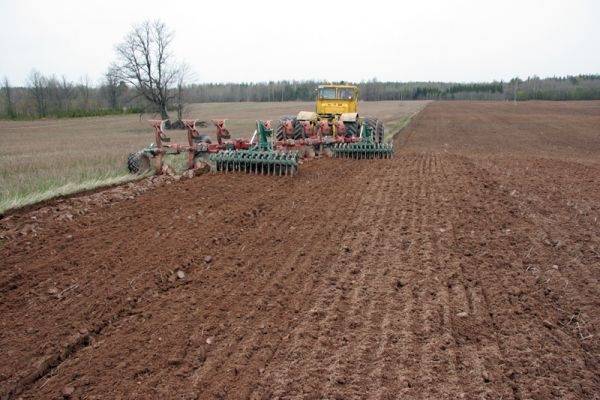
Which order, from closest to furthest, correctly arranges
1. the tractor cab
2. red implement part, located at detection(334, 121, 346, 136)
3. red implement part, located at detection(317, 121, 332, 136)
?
red implement part, located at detection(317, 121, 332, 136) → red implement part, located at detection(334, 121, 346, 136) → the tractor cab

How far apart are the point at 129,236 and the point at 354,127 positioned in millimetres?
10517

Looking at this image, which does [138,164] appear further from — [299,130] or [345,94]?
[345,94]

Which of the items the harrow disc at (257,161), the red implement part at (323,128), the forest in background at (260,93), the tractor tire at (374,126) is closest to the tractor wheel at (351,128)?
the tractor tire at (374,126)

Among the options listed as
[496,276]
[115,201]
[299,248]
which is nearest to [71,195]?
[115,201]

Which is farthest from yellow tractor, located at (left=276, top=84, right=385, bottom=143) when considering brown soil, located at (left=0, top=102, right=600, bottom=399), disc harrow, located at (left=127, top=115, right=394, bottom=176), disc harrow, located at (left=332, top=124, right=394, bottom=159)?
brown soil, located at (left=0, top=102, right=600, bottom=399)

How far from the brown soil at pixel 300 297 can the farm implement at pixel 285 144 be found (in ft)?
7.06

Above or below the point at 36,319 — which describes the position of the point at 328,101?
above

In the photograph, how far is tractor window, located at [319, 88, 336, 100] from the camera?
16.9 metres

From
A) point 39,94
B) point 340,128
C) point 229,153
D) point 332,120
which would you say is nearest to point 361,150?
point 340,128

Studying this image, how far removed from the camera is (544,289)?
487 centimetres

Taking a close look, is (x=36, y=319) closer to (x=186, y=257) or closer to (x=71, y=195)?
(x=186, y=257)

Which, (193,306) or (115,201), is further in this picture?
(115,201)

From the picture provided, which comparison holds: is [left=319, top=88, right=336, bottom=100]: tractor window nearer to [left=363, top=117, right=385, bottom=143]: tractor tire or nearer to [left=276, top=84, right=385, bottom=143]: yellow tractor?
[left=276, top=84, right=385, bottom=143]: yellow tractor

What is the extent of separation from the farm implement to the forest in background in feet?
163
